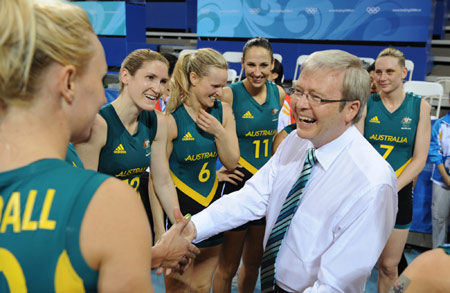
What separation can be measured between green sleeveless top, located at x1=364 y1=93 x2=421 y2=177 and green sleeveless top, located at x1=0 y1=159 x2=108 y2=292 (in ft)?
8.97

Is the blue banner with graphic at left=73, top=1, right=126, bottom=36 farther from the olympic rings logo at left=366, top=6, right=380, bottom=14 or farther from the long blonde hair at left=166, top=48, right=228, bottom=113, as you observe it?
the long blonde hair at left=166, top=48, right=228, bottom=113

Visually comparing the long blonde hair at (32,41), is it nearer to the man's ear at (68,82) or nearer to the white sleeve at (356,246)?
the man's ear at (68,82)

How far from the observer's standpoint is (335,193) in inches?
Result: 58.4

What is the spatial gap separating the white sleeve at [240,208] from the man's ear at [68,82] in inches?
46.0

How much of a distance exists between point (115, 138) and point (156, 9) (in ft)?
32.6

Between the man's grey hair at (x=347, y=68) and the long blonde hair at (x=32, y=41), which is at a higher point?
the long blonde hair at (x=32, y=41)

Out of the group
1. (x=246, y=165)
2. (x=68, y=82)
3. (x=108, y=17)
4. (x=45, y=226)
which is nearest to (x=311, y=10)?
(x=108, y=17)

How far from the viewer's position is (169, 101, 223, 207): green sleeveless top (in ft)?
8.09

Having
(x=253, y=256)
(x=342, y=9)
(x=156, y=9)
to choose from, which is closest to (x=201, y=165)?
(x=253, y=256)

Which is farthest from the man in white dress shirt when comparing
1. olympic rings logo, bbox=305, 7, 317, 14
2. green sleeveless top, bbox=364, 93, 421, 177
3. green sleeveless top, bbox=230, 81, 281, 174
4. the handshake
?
olympic rings logo, bbox=305, 7, 317, 14

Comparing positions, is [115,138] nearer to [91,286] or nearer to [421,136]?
[91,286]

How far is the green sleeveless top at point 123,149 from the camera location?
2068 millimetres

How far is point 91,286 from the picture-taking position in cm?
75

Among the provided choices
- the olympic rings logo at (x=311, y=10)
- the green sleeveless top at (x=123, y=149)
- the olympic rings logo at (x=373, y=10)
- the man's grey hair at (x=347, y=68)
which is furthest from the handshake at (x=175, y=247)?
the olympic rings logo at (x=311, y=10)
